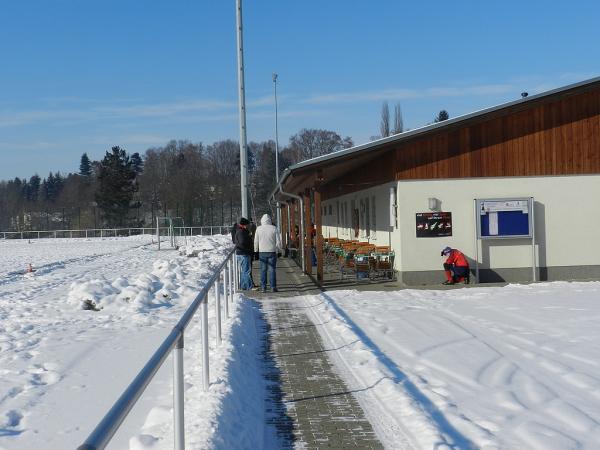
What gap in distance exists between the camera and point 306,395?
6.66 meters

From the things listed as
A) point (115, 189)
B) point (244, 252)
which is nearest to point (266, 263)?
point (244, 252)

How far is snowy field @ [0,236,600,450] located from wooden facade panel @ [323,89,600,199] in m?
3.00

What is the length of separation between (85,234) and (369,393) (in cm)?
7107

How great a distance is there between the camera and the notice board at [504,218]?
1569 cm

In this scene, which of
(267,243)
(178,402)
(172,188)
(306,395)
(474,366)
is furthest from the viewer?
(172,188)

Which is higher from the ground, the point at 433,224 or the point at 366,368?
the point at 433,224

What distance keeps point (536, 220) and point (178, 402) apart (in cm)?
1361

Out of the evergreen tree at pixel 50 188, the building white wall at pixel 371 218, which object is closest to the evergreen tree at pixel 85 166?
the evergreen tree at pixel 50 188

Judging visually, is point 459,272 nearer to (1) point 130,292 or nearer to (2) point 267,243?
(2) point 267,243

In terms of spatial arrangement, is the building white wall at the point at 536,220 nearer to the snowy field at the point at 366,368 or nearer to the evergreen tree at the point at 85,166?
the snowy field at the point at 366,368

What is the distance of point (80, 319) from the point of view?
1230 cm

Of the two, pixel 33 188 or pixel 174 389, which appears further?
pixel 33 188

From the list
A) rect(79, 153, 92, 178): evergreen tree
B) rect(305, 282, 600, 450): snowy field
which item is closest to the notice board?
rect(305, 282, 600, 450): snowy field

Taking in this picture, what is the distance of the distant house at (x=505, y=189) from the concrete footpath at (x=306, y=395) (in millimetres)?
5306
